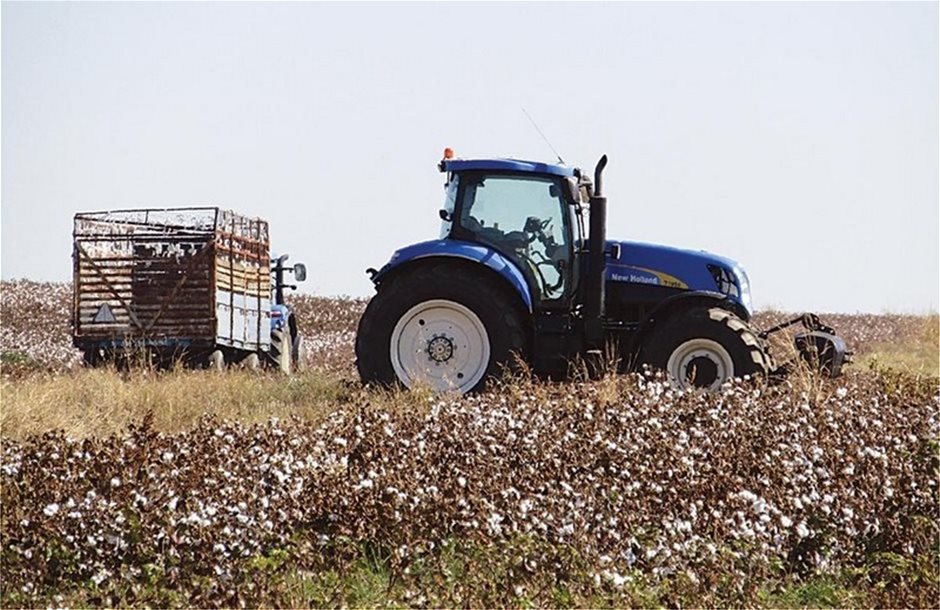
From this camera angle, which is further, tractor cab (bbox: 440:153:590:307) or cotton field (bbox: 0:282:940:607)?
tractor cab (bbox: 440:153:590:307)

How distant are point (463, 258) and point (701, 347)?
2317 mm

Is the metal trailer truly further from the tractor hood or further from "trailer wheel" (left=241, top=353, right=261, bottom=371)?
the tractor hood

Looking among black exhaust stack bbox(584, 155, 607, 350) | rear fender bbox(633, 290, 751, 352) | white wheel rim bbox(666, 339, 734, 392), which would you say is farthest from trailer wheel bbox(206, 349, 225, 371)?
white wheel rim bbox(666, 339, 734, 392)

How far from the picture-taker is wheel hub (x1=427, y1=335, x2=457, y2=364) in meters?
12.7

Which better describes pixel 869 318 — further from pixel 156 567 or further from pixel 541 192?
pixel 156 567

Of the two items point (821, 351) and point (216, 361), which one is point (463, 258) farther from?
point (216, 361)

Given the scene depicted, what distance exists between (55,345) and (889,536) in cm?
2007

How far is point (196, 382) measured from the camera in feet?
44.1

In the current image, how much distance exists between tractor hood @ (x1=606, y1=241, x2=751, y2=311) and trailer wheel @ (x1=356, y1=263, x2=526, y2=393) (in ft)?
4.26

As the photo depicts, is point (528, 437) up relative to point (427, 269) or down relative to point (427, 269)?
down

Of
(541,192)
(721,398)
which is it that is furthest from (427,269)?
(721,398)

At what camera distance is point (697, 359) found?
12203 mm

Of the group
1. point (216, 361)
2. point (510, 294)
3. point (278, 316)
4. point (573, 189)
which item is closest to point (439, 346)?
point (510, 294)

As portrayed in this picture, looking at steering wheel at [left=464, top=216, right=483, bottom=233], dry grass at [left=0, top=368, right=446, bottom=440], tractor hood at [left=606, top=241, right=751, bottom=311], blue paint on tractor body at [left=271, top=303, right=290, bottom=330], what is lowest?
dry grass at [left=0, top=368, right=446, bottom=440]
